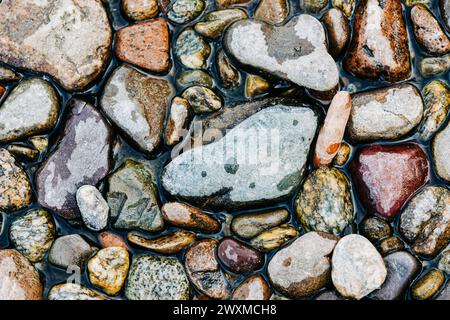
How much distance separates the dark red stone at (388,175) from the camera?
3.47 meters

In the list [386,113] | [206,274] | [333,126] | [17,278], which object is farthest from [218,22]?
[17,278]

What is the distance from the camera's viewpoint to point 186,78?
3.64 meters

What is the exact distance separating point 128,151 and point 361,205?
5.90ft

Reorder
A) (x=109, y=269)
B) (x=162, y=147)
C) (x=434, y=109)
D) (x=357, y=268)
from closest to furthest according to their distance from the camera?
(x=357, y=268) → (x=109, y=269) → (x=434, y=109) → (x=162, y=147)

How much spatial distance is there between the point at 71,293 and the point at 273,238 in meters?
1.48

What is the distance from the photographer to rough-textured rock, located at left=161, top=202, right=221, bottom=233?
348 cm

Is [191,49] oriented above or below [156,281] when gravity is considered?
above

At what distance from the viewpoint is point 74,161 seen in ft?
11.5

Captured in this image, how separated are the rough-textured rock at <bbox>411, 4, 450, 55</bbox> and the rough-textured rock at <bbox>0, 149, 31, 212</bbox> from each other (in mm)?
3110

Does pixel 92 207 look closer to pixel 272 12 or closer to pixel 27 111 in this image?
pixel 27 111

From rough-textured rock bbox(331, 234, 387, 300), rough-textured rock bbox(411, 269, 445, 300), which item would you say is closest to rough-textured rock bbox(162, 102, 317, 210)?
rough-textured rock bbox(331, 234, 387, 300)

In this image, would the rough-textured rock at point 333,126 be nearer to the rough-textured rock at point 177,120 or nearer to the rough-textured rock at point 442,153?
the rough-textured rock at point 442,153

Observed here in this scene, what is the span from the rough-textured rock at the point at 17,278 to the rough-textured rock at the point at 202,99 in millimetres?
1663
